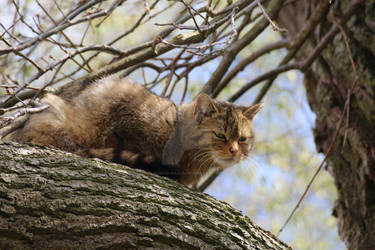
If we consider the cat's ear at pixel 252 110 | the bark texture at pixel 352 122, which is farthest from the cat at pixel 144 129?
the bark texture at pixel 352 122

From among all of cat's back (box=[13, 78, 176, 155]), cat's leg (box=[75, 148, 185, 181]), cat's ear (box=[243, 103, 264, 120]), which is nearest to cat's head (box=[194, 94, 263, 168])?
cat's ear (box=[243, 103, 264, 120])

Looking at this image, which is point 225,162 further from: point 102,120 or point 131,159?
point 102,120

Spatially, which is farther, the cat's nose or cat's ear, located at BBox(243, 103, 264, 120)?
cat's ear, located at BBox(243, 103, 264, 120)

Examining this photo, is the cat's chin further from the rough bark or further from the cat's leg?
the rough bark

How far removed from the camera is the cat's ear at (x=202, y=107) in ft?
12.1

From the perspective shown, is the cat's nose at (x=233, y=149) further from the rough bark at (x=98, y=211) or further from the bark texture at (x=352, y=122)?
the rough bark at (x=98, y=211)

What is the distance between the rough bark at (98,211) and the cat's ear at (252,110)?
173cm

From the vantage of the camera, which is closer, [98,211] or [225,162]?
[98,211]

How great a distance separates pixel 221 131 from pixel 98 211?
1.97m

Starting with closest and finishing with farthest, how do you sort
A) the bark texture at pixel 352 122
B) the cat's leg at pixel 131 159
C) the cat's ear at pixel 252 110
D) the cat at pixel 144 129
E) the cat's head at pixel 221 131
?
the cat's leg at pixel 131 159
the cat at pixel 144 129
the bark texture at pixel 352 122
the cat's head at pixel 221 131
the cat's ear at pixel 252 110

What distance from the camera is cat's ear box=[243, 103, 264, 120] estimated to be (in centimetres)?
392

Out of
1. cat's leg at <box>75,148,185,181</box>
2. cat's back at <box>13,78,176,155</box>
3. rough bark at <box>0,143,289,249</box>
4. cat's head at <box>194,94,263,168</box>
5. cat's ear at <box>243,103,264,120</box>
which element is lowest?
rough bark at <box>0,143,289,249</box>

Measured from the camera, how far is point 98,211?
1.88m

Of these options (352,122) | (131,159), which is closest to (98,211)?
(131,159)
